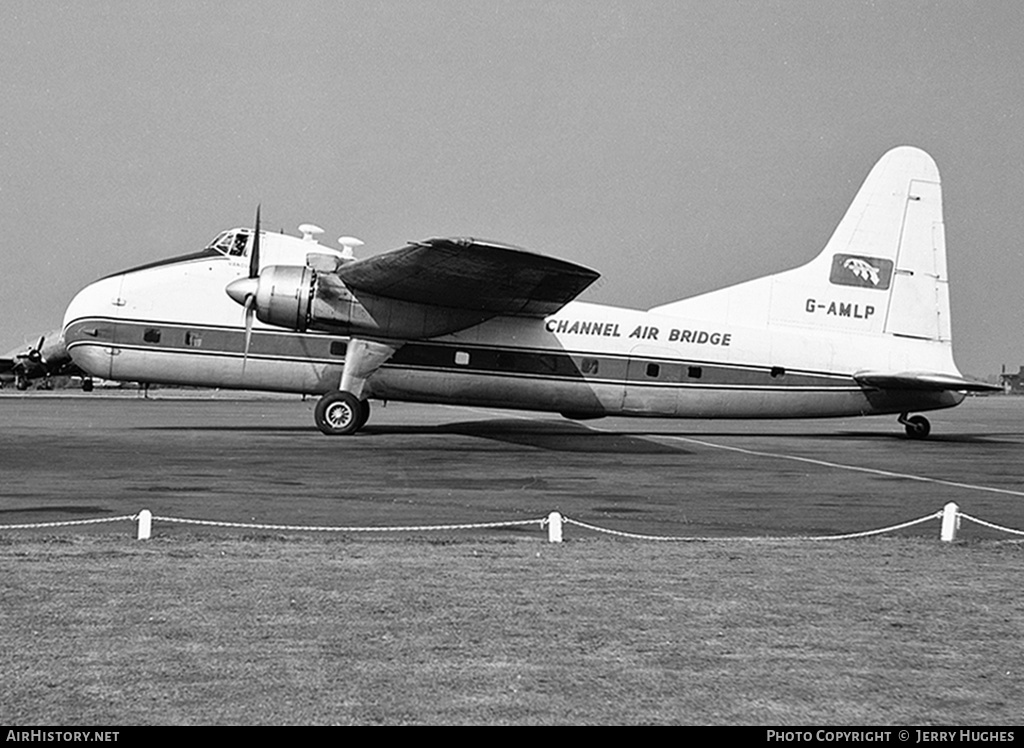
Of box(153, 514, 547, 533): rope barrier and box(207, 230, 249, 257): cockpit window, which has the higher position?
box(207, 230, 249, 257): cockpit window

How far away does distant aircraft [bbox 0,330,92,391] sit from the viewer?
65250mm

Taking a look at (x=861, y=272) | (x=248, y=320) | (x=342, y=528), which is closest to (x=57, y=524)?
(x=342, y=528)

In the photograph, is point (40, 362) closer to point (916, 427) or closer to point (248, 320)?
point (248, 320)

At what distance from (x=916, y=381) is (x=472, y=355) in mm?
11193

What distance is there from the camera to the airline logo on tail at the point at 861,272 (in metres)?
27.9

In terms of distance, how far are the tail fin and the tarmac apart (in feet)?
10.6

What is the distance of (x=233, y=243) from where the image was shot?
26.3 metres

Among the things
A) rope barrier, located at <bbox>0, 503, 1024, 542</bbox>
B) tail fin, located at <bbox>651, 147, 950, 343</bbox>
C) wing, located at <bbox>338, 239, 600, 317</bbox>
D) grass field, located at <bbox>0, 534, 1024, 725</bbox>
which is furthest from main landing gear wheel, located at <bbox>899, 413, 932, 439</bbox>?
grass field, located at <bbox>0, 534, 1024, 725</bbox>

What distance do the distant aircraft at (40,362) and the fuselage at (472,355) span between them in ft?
121

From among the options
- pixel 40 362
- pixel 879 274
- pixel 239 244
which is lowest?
pixel 40 362

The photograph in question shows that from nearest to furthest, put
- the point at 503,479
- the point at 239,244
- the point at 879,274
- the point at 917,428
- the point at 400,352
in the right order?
the point at 503,479, the point at 400,352, the point at 239,244, the point at 879,274, the point at 917,428

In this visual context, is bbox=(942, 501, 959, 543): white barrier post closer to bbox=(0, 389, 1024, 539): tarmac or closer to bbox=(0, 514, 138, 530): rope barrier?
bbox=(0, 389, 1024, 539): tarmac

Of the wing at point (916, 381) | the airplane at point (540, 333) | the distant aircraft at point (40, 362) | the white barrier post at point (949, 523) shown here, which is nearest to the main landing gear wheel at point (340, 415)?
the airplane at point (540, 333)

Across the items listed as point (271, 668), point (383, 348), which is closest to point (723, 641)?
point (271, 668)
